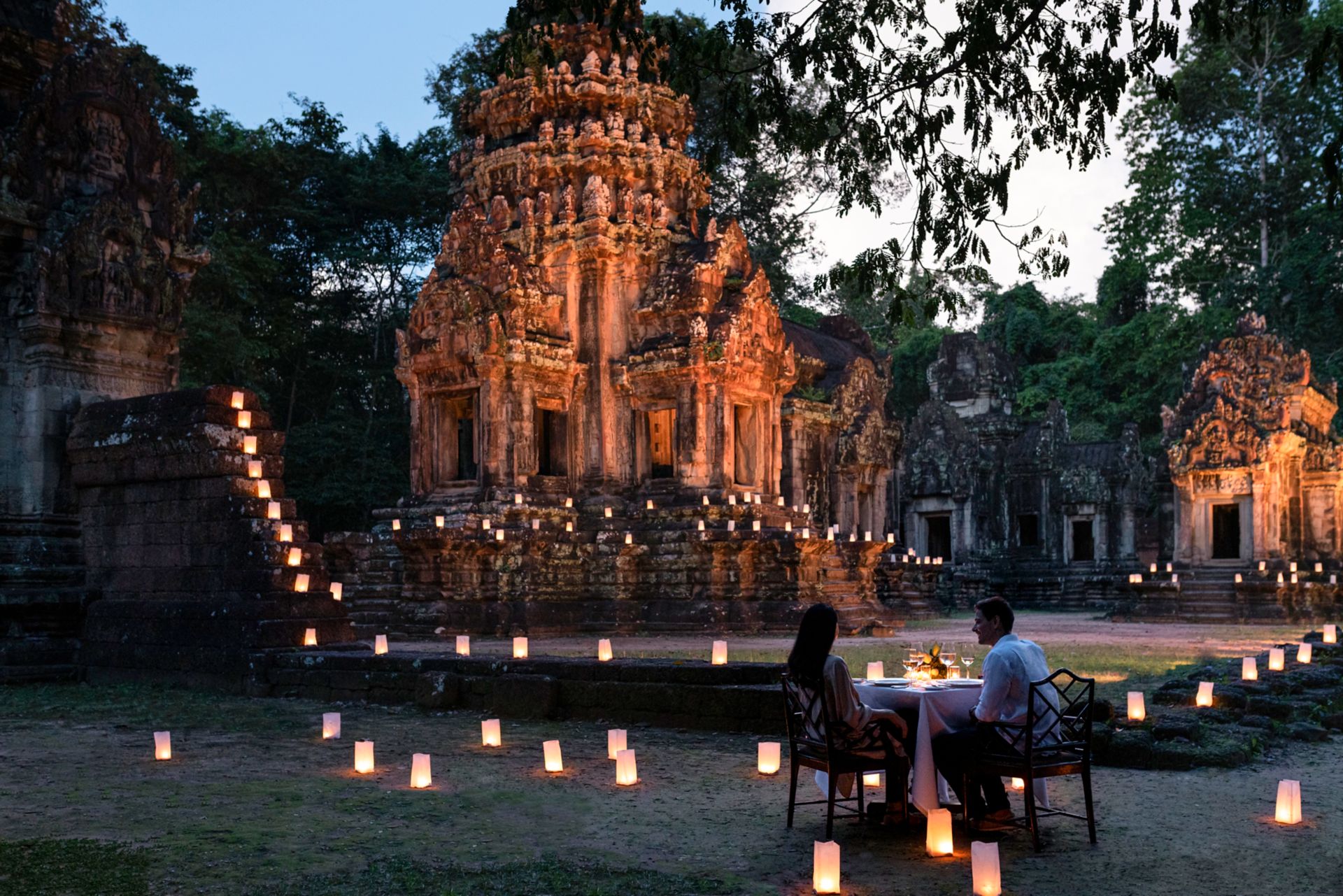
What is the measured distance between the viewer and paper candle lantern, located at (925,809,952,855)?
5773 mm

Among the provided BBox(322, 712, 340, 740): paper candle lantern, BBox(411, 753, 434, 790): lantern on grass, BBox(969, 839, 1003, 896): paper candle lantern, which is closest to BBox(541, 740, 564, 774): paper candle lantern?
BBox(411, 753, 434, 790): lantern on grass

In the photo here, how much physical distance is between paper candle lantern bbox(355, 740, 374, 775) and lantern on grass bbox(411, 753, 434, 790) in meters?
0.59

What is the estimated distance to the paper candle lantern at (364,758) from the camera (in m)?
7.86

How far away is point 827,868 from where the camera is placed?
16.7 ft

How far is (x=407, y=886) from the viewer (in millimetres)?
5199

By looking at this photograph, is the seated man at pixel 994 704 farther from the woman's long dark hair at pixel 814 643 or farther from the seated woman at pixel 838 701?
the woman's long dark hair at pixel 814 643

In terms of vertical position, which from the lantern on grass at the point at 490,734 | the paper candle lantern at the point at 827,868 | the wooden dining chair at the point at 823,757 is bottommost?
the lantern on grass at the point at 490,734

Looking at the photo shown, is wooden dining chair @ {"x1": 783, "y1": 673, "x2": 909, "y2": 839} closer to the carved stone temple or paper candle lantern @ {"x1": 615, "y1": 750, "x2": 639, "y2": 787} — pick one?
paper candle lantern @ {"x1": 615, "y1": 750, "x2": 639, "y2": 787}

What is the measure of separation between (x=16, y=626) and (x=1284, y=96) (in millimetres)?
39473

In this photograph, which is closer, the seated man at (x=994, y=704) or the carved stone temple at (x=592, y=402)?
the seated man at (x=994, y=704)

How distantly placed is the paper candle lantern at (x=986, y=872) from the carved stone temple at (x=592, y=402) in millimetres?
15201

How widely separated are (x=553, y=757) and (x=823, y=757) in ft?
7.48

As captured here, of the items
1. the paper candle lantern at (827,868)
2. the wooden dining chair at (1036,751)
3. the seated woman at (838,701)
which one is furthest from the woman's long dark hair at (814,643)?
the paper candle lantern at (827,868)

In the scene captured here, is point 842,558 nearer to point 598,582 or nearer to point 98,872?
point 598,582
